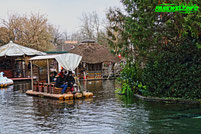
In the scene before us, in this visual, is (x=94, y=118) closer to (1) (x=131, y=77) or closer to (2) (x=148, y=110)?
(2) (x=148, y=110)

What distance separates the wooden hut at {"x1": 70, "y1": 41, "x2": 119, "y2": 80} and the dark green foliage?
19.3 m

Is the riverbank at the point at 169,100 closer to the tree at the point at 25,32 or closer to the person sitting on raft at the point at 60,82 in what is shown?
the person sitting on raft at the point at 60,82

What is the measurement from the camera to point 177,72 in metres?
13.7

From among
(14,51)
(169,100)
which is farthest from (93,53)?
(169,100)

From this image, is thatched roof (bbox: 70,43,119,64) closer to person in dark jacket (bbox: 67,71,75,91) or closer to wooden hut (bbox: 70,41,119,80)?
wooden hut (bbox: 70,41,119,80)

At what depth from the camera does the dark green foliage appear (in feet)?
43.1

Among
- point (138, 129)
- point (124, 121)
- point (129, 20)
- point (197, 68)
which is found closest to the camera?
point (138, 129)

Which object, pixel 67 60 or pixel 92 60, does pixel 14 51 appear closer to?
pixel 92 60

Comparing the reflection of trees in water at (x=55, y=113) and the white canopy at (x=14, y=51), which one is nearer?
the reflection of trees in water at (x=55, y=113)

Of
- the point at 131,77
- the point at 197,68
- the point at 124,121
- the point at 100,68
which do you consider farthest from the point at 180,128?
the point at 100,68

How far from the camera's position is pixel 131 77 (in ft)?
55.8

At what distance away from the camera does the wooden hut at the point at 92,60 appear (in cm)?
3428

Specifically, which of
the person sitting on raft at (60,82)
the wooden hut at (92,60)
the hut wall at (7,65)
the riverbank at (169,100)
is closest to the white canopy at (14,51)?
the hut wall at (7,65)

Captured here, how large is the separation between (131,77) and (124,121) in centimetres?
728
